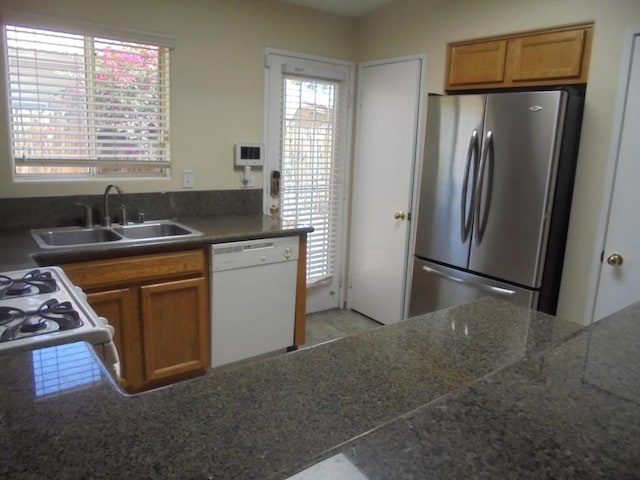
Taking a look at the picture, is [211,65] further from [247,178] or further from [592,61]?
[592,61]

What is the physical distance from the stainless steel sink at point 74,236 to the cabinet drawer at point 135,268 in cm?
36

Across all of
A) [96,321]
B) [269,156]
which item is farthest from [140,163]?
[96,321]

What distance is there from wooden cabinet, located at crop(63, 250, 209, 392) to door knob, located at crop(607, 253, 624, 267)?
2.20 meters

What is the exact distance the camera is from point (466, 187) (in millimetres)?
2799

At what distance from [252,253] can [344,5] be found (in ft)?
6.64

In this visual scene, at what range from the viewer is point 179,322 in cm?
265

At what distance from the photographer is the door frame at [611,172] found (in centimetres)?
233

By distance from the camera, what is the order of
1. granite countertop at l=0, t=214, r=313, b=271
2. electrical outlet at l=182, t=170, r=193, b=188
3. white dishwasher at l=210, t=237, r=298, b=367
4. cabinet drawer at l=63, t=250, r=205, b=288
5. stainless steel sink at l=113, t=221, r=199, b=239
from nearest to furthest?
granite countertop at l=0, t=214, r=313, b=271 → cabinet drawer at l=63, t=250, r=205, b=288 → white dishwasher at l=210, t=237, r=298, b=367 → stainless steel sink at l=113, t=221, r=199, b=239 → electrical outlet at l=182, t=170, r=193, b=188

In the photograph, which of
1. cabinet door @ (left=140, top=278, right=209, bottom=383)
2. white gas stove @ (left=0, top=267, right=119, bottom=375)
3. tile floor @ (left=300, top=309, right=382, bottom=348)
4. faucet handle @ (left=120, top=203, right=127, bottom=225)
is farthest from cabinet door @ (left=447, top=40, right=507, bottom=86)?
white gas stove @ (left=0, top=267, right=119, bottom=375)

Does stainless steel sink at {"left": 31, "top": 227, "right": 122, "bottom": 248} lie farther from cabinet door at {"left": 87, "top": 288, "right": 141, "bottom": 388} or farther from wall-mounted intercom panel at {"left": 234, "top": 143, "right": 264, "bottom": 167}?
wall-mounted intercom panel at {"left": 234, "top": 143, "right": 264, "bottom": 167}

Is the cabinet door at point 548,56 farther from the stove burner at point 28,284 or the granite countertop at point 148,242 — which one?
the stove burner at point 28,284

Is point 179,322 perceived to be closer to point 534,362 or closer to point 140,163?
point 140,163

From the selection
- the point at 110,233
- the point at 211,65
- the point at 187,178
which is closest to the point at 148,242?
the point at 110,233

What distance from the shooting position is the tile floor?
3.62m
